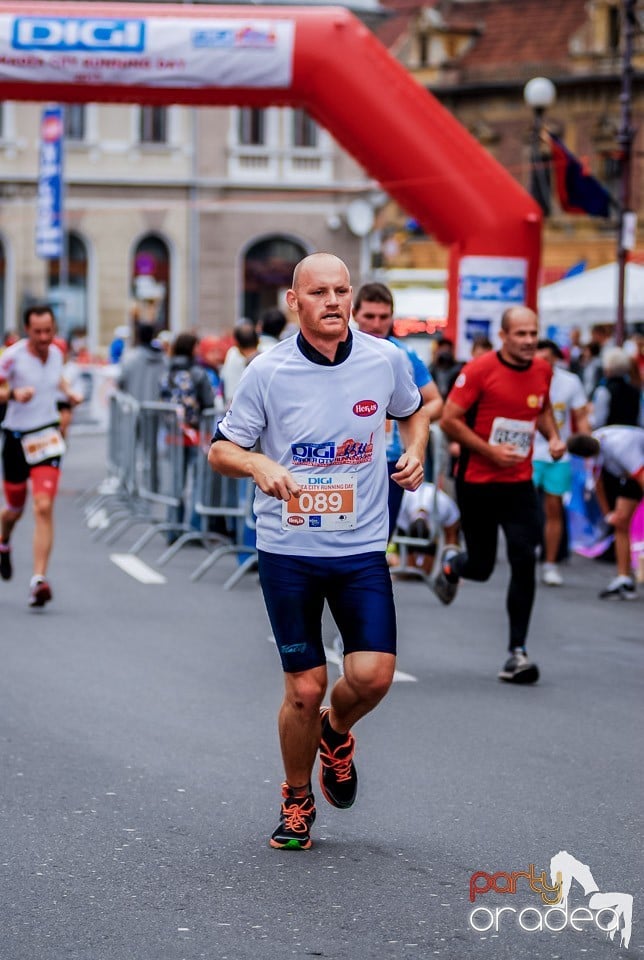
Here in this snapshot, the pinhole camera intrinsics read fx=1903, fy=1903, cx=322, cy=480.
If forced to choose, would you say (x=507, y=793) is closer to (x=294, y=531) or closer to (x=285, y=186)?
(x=294, y=531)

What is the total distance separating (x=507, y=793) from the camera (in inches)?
262

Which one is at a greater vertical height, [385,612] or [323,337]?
[323,337]

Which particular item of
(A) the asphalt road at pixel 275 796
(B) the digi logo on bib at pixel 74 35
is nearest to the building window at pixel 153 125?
(B) the digi logo on bib at pixel 74 35

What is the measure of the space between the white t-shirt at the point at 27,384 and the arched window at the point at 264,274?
1475 inches

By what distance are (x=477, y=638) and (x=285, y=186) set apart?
39211 mm

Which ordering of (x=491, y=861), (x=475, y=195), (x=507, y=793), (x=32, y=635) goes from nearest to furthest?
(x=491, y=861)
(x=507, y=793)
(x=32, y=635)
(x=475, y=195)

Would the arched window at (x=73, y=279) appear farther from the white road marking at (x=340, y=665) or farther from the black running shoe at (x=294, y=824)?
the black running shoe at (x=294, y=824)

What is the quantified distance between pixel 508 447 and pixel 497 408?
0.76 ft

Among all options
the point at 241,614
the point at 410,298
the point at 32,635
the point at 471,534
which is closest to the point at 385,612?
the point at 471,534

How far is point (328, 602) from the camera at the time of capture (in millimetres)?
5863

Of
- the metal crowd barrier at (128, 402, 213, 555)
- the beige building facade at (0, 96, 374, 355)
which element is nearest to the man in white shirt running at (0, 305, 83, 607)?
the metal crowd barrier at (128, 402, 213, 555)

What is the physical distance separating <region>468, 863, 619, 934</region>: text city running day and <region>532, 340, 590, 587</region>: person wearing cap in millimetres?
8415

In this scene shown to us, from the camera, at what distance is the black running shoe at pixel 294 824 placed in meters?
5.82

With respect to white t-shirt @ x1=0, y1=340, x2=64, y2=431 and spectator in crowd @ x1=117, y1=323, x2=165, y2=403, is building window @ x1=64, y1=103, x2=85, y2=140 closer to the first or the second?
spectator in crowd @ x1=117, y1=323, x2=165, y2=403
